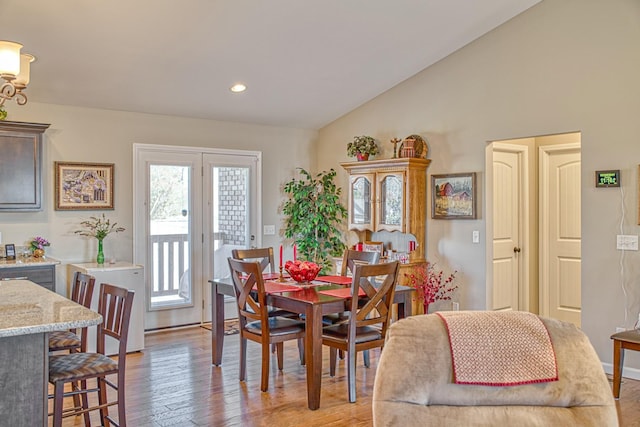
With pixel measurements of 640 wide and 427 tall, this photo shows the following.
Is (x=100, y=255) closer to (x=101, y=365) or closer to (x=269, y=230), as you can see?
(x=269, y=230)

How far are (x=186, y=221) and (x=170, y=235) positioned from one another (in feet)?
0.81

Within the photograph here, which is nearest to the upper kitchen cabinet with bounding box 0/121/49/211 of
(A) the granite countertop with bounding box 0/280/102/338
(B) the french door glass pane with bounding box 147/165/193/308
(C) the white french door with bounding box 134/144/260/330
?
(C) the white french door with bounding box 134/144/260/330

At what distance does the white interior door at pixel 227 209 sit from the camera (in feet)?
→ 20.9

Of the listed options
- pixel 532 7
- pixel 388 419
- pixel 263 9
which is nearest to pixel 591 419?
pixel 388 419

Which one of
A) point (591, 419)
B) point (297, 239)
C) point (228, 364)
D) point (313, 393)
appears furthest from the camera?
point (297, 239)

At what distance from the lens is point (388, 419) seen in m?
1.67

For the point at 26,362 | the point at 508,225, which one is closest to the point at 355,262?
the point at 508,225

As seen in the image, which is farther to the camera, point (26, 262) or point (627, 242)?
point (26, 262)

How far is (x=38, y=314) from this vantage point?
2.48 metres

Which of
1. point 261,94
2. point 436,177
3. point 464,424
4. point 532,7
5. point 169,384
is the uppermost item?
point 532,7

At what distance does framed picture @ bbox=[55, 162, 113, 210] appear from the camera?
5359mm

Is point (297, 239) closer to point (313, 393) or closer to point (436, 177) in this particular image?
point (436, 177)

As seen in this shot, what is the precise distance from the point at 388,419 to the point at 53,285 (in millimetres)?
4100

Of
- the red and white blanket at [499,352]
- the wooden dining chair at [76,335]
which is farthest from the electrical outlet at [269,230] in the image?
the red and white blanket at [499,352]
